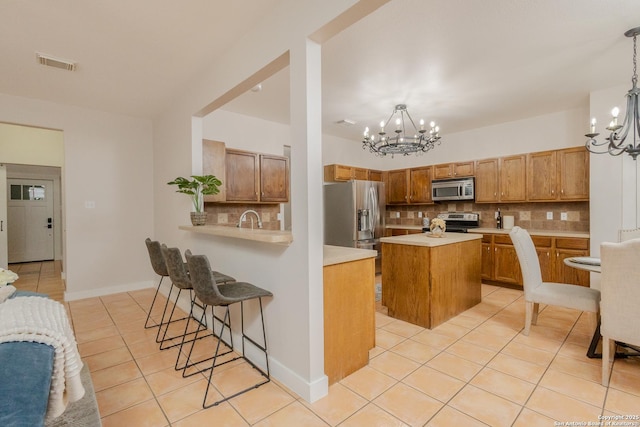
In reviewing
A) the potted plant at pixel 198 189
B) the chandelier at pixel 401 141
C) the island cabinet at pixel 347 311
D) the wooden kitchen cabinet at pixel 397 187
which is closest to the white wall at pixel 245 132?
the potted plant at pixel 198 189

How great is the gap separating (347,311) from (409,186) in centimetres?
425

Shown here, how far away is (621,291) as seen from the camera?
74.5 inches

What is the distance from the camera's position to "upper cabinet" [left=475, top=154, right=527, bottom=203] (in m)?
4.55

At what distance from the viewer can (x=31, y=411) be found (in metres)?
0.88

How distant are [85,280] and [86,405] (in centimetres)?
298

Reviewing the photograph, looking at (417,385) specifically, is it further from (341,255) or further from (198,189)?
(198,189)

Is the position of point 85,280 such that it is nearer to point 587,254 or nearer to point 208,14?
point 208,14

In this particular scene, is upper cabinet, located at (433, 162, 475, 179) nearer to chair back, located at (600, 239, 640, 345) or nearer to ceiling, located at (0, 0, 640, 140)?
ceiling, located at (0, 0, 640, 140)

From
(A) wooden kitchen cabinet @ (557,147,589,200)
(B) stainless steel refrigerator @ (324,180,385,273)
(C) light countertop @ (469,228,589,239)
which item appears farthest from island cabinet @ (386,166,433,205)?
(A) wooden kitchen cabinet @ (557,147,589,200)

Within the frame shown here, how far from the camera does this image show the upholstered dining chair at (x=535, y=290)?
8.31 feet

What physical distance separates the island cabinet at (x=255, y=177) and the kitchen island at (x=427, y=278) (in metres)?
1.93

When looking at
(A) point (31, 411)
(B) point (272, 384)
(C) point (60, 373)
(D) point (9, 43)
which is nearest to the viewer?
(A) point (31, 411)

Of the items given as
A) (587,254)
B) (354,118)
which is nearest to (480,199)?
(587,254)

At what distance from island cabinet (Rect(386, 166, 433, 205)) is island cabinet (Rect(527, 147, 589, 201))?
1.57 m
